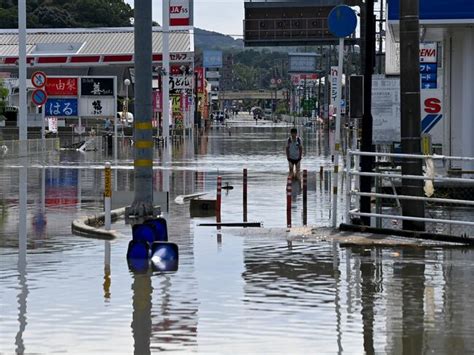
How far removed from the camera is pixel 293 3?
65.7 metres

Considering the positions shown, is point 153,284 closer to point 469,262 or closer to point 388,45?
point 469,262

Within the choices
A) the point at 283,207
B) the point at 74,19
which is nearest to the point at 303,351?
the point at 283,207

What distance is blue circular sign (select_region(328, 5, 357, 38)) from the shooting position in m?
19.5

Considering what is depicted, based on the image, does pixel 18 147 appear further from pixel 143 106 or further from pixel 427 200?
pixel 427 200

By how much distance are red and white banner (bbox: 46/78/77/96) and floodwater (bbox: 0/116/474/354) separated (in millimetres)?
32267

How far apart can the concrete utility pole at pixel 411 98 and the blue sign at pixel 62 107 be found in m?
36.0

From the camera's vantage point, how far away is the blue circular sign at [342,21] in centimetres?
1948

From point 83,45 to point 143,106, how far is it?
270ft

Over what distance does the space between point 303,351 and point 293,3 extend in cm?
5745

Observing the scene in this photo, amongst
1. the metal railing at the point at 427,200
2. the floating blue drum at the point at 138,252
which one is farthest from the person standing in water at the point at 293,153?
the floating blue drum at the point at 138,252

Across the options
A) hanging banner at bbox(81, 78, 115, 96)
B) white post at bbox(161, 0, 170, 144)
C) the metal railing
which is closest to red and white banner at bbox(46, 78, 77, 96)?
hanging banner at bbox(81, 78, 115, 96)

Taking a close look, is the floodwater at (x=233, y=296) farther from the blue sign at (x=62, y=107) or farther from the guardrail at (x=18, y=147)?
the blue sign at (x=62, y=107)

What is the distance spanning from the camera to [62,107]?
53.2 m

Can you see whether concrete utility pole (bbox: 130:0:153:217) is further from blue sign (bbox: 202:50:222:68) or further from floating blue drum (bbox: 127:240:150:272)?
blue sign (bbox: 202:50:222:68)
